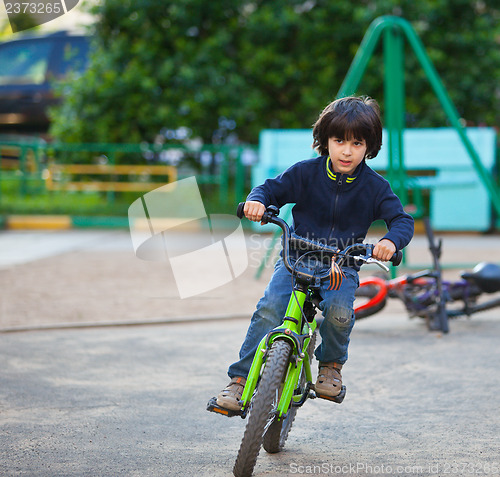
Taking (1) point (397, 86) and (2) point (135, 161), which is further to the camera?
(2) point (135, 161)

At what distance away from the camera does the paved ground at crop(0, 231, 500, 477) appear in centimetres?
342

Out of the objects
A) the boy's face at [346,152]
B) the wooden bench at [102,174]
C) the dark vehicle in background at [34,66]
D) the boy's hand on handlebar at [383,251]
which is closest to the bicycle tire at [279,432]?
the boy's hand on handlebar at [383,251]

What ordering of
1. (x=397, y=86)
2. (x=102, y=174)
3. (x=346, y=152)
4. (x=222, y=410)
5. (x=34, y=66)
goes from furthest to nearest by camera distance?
(x=34, y=66), (x=102, y=174), (x=397, y=86), (x=346, y=152), (x=222, y=410)

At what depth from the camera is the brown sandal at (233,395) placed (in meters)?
Answer: 3.31

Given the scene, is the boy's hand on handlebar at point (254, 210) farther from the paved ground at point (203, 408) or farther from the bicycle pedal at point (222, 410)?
the paved ground at point (203, 408)

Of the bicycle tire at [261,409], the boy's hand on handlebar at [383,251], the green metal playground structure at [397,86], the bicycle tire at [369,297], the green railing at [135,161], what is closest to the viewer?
the bicycle tire at [261,409]

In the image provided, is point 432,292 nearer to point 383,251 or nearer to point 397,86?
point 397,86

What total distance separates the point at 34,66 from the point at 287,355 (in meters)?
13.9

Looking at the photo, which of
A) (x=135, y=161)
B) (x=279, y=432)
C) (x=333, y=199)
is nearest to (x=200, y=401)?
(x=279, y=432)

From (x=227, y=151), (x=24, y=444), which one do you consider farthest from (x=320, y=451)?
(x=227, y=151)

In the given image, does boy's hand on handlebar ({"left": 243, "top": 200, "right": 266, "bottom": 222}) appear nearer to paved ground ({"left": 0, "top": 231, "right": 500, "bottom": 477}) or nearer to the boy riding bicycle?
the boy riding bicycle

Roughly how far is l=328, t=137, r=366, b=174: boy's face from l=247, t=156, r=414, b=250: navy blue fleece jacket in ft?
0.19

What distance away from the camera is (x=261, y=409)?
3057 millimetres

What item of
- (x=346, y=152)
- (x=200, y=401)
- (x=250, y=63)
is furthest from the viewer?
(x=250, y=63)
